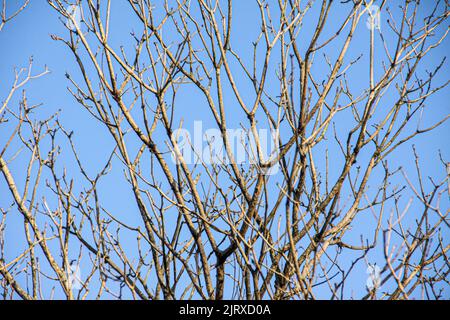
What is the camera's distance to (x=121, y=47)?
368 cm

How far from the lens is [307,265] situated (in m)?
3.14

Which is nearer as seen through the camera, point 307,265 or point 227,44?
point 307,265
